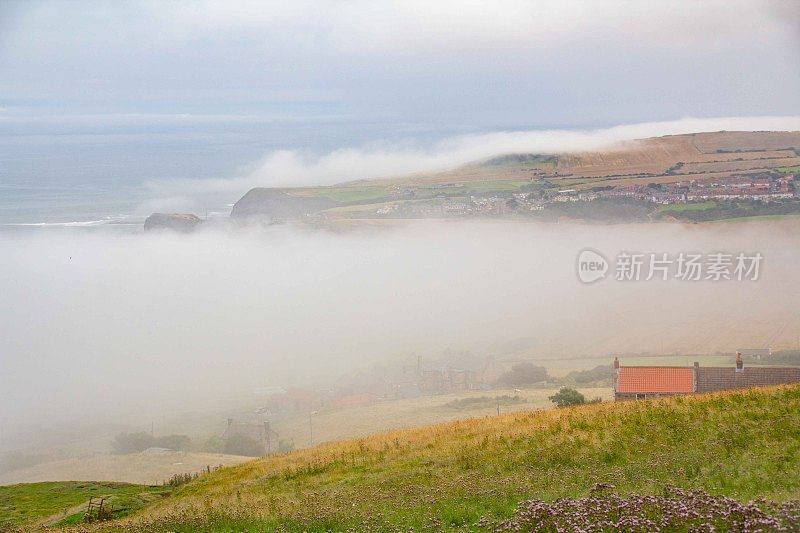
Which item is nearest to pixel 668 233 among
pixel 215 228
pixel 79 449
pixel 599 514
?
pixel 79 449

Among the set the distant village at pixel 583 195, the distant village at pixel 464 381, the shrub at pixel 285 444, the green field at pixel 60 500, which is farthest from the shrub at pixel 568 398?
the distant village at pixel 583 195

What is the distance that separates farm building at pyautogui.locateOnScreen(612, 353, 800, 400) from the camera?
34125mm

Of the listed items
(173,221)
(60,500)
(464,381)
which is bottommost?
(464,381)

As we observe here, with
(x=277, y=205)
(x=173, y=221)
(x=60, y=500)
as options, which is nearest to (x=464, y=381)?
(x=60, y=500)

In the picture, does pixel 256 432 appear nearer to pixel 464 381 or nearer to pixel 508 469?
pixel 464 381

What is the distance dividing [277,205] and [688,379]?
12775 centimetres

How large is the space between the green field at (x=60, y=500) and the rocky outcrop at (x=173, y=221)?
164 m

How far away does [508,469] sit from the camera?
15633 millimetres

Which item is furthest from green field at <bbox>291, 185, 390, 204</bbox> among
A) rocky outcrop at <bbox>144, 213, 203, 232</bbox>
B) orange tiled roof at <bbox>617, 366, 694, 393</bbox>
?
orange tiled roof at <bbox>617, 366, 694, 393</bbox>

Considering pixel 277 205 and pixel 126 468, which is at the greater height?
pixel 277 205

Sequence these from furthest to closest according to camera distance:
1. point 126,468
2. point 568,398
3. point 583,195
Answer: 1. point 583,195
2. point 126,468
3. point 568,398

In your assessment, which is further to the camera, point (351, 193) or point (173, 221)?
point (173, 221)

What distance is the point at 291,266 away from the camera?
190375 millimetres

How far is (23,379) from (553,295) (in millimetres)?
82759
